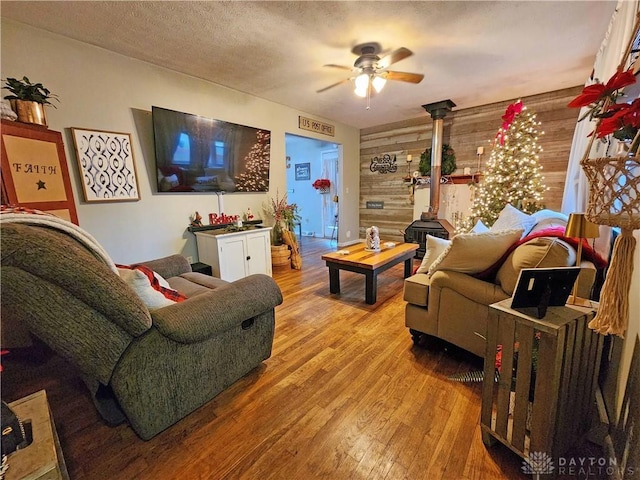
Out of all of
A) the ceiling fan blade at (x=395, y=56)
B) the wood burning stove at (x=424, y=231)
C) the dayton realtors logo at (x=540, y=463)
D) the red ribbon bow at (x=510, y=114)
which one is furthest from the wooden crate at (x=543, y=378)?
the wood burning stove at (x=424, y=231)

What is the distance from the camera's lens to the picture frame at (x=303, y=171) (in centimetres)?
720

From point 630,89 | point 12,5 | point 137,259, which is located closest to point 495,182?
point 630,89

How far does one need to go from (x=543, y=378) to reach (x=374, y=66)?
2895 mm

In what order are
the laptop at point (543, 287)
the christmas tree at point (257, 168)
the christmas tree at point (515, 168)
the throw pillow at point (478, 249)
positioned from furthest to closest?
the christmas tree at point (257, 168), the christmas tree at point (515, 168), the throw pillow at point (478, 249), the laptop at point (543, 287)

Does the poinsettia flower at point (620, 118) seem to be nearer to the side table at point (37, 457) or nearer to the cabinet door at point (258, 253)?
the side table at point (37, 457)

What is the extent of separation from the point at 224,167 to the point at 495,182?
3.60 m

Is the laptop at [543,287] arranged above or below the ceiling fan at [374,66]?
below

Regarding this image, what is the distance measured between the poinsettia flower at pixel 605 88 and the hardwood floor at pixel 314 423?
56.6 inches

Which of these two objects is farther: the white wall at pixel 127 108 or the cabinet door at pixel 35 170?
the white wall at pixel 127 108

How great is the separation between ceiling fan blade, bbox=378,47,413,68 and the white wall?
1.95m

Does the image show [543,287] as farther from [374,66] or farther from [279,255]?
[279,255]

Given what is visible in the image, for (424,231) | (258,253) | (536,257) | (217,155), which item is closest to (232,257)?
(258,253)

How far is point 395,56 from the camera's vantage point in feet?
8.32

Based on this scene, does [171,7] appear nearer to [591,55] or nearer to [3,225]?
[3,225]
